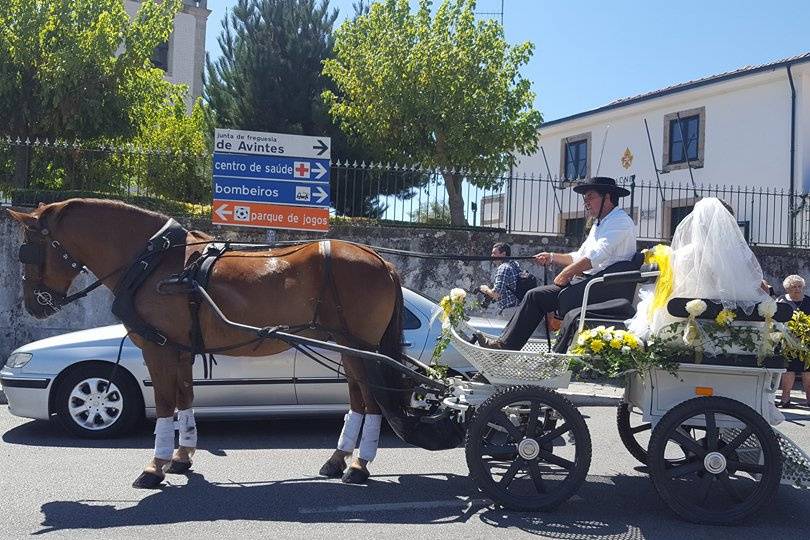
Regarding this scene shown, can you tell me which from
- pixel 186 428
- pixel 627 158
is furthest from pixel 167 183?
pixel 627 158

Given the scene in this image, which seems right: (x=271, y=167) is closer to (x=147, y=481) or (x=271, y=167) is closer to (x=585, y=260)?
(x=147, y=481)

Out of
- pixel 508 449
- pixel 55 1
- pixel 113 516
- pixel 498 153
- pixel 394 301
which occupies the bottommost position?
pixel 113 516

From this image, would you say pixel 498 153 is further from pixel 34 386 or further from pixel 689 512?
pixel 689 512

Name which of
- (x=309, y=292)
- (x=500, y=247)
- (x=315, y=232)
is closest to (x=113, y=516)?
(x=309, y=292)

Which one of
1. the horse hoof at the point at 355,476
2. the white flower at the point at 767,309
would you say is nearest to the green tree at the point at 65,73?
the horse hoof at the point at 355,476

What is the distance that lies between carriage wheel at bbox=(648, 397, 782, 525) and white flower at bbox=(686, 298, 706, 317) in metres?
0.61

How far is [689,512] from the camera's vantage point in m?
5.23

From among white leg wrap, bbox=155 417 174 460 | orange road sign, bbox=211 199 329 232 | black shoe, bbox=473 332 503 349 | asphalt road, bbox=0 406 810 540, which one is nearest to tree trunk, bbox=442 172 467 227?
orange road sign, bbox=211 199 329 232

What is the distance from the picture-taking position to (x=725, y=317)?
17.0 feet

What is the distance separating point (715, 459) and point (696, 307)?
39.4 inches

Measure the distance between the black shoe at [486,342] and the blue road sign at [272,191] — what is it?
22.1 ft

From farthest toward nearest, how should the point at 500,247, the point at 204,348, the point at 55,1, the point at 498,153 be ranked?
the point at 498,153 → the point at 55,1 → the point at 500,247 → the point at 204,348

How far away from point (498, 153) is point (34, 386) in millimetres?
11127

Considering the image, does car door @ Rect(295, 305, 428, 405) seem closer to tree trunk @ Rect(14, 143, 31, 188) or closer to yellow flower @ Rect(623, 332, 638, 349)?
yellow flower @ Rect(623, 332, 638, 349)
